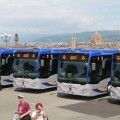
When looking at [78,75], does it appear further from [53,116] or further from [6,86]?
[6,86]

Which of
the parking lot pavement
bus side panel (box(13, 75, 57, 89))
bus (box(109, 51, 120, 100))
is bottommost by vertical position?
the parking lot pavement

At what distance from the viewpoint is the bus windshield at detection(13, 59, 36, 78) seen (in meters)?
20.5

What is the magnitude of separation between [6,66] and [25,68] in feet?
7.79

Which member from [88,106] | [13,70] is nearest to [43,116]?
[88,106]

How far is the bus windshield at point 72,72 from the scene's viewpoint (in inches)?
714

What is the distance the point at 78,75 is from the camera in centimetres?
1830

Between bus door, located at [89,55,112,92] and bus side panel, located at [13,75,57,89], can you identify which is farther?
bus side panel, located at [13,75,57,89]

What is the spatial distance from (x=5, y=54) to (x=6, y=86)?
2258mm

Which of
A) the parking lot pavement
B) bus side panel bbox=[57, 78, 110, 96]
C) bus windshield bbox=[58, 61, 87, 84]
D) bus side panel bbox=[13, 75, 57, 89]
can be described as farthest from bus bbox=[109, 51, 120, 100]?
bus side panel bbox=[13, 75, 57, 89]

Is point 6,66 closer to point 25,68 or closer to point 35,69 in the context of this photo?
point 25,68

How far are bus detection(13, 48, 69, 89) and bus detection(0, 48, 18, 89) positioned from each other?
61.0 inches

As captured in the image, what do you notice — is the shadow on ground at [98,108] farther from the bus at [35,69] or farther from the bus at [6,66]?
the bus at [6,66]

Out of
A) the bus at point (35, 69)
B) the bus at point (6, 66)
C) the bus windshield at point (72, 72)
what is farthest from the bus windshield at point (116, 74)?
the bus at point (6, 66)

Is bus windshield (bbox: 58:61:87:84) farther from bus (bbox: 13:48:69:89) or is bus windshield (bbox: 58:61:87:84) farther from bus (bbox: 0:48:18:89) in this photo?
bus (bbox: 0:48:18:89)
